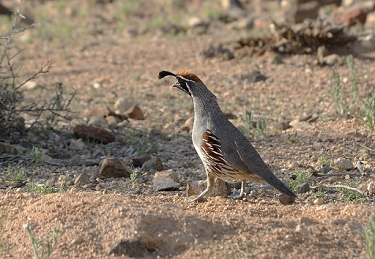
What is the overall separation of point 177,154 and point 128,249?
3082 millimetres

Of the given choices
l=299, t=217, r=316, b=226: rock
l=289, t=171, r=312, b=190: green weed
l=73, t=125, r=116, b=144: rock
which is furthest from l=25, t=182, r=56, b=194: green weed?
l=299, t=217, r=316, b=226: rock

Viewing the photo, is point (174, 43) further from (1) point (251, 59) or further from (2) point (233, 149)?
(2) point (233, 149)

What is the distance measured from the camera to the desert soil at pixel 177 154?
206 inches

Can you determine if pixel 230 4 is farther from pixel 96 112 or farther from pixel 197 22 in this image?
pixel 96 112

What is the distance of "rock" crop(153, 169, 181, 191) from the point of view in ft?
22.7

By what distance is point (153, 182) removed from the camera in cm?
704

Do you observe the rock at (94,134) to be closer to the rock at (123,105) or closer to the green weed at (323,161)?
the rock at (123,105)

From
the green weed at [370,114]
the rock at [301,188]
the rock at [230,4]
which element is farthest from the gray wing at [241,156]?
the rock at [230,4]

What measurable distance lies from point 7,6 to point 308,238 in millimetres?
12708

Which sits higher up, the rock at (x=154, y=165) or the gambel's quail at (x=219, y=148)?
the gambel's quail at (x=219, y=148)

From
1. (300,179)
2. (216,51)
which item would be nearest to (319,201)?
(300,179)

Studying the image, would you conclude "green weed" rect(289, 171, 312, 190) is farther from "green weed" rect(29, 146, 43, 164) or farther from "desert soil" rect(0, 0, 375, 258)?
"green weed" rect(29, 146, 43, 164)

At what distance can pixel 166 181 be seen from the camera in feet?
22.8

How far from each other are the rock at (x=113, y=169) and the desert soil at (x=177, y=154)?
78 millimetres
